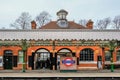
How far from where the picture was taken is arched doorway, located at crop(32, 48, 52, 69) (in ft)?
125

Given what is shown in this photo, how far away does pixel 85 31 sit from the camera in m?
38.7

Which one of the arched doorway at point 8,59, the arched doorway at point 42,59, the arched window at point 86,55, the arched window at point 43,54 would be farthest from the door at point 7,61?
the arched window at point 86,55

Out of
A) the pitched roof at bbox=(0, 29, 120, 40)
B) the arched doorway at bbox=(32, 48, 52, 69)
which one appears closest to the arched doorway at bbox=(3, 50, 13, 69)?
the pitched roof at bbox=(0, 29, 120, 40)

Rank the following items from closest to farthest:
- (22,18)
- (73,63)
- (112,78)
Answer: (112,78) → (73,63) → (22,18)

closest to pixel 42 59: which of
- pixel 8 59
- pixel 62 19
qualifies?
pixel 8 59

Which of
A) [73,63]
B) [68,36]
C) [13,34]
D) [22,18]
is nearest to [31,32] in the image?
[13,34]

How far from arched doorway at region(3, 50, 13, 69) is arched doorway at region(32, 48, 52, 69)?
306cm

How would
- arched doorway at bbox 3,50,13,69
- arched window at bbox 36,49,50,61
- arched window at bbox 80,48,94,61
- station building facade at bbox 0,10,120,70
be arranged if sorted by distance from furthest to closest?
arched window at bbox 80,48,94,61
arched window at bbox 36,49,50,61
arched doorway at bbox 3,50,13,69
station building facade at bbox 0,10,120,70

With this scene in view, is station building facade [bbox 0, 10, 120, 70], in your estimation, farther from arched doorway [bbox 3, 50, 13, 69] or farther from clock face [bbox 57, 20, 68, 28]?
clock face [bbox 57, 20, 68, 28]

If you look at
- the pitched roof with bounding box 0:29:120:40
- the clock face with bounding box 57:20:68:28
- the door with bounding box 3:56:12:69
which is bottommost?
the door with bounding box 3:56:12:69

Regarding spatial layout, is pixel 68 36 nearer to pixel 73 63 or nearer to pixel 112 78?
pixel 73 63

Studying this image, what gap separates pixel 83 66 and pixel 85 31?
14.8 feet

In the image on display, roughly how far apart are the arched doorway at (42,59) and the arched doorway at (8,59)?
306cm

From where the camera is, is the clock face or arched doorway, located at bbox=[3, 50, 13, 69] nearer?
arched doorway, located at bbox=[3, 50, 13, 69]
